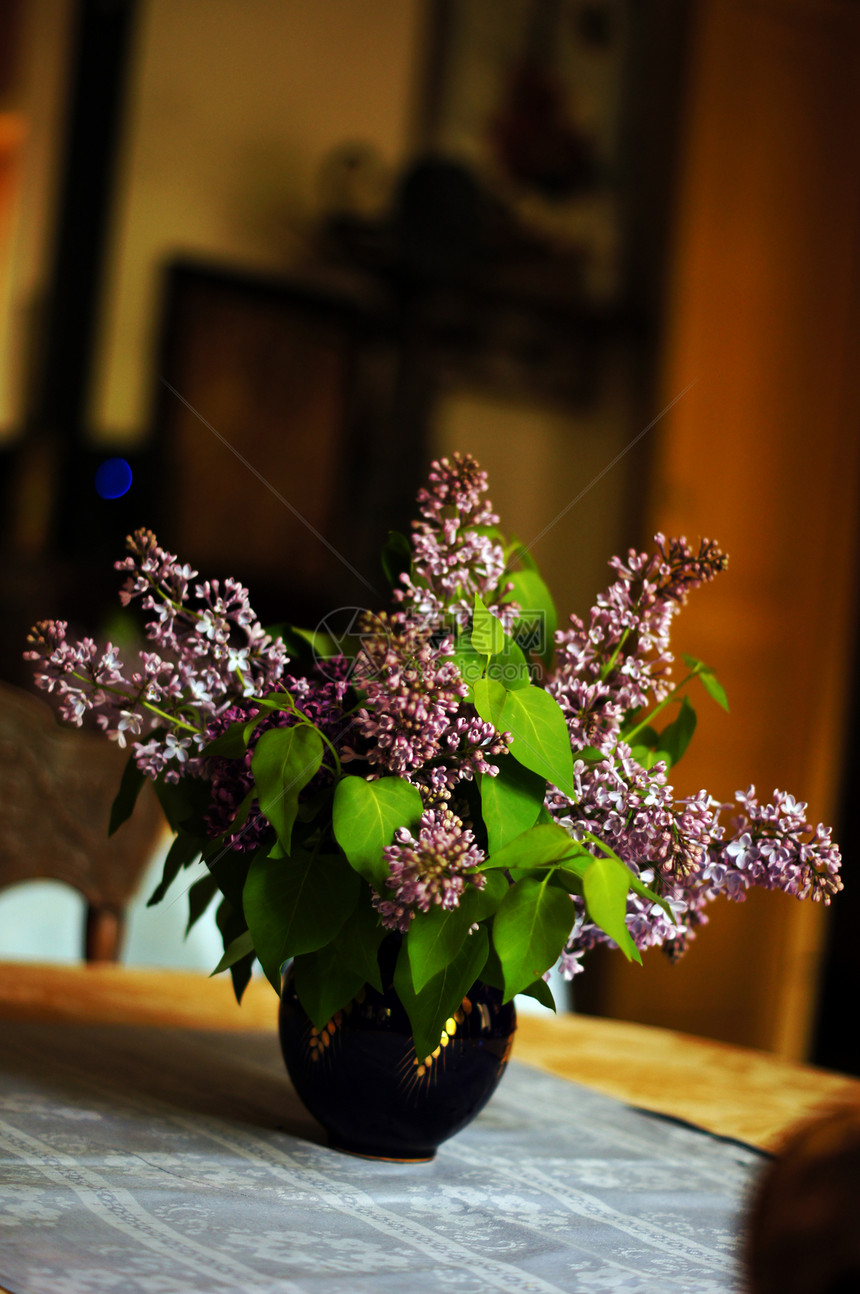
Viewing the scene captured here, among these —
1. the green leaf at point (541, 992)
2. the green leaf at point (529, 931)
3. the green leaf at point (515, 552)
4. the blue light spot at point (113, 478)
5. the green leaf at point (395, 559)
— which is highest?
the blue light spot at point (113, 478)

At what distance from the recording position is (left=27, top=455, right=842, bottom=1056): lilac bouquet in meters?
0.77

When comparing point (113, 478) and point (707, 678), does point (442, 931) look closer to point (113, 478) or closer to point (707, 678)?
point (707, 678)

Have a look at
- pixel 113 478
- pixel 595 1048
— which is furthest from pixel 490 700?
pixel 113 478

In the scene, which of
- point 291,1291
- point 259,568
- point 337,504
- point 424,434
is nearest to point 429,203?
point 424,434

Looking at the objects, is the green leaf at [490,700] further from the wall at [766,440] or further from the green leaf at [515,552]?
the wall at [766,440]

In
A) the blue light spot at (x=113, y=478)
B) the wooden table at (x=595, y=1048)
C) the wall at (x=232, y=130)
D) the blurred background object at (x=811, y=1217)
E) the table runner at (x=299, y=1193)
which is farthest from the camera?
the wall at (x=232, y=130)

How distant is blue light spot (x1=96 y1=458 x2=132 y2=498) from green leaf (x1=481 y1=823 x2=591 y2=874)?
327 cm

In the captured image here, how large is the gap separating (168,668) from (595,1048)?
80cm

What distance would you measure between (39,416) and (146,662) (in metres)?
3.28

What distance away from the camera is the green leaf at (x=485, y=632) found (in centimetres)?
83

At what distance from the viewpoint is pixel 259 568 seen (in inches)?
163

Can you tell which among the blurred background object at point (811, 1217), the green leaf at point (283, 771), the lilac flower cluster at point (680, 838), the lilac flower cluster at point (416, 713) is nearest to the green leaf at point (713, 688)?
the lilac flower cluster at point (680, 838)

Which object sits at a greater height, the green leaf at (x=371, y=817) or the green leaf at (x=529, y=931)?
the green leaf at (x=371, y=817)

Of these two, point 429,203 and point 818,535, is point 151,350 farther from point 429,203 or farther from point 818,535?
point 818,535
